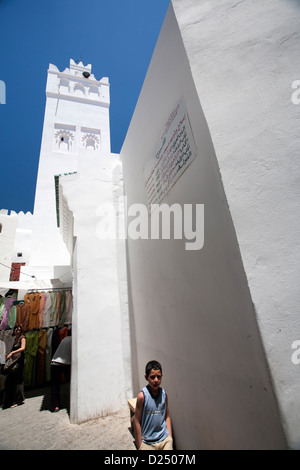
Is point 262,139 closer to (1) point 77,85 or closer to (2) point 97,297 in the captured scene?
(2) point 97,297

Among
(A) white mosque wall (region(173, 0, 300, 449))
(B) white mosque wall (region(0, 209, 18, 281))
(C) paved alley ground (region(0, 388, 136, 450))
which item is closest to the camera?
(A) white mosque wall (region(173, 0, 300, 449))

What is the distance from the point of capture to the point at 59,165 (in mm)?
11281

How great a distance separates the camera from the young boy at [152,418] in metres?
2.17

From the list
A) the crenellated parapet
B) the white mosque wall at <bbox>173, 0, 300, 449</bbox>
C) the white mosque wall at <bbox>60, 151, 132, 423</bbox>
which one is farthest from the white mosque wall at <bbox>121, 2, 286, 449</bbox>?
the crenellated parapet

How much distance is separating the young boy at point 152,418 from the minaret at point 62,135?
7.67m

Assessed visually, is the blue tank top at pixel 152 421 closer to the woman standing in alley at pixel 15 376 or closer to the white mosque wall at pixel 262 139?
the white mosque wall at pixel 262 139

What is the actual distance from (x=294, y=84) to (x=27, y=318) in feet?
22.2

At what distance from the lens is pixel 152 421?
2230mm

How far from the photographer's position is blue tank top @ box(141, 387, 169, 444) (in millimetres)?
2211

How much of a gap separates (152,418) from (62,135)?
13463 mm

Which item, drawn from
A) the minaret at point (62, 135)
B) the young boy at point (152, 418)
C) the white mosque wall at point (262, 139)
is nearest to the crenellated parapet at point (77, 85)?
the minaret at point (62, 135)

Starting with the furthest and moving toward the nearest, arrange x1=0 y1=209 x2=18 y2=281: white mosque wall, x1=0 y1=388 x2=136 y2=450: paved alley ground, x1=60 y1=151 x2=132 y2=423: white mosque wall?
x1=0 y1=209 x2=18 y2=281: white mosque wall < x1=60 y1=151 x2=132 y2=423: white mosque wall < x1=0 y1=388 x2=136 y2=450: paved alley ground

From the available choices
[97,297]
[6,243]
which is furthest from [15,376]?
[6,243]

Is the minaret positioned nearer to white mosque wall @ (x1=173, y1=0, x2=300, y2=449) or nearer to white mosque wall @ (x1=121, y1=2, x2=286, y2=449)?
white mosque wall @ (x1=121, y1=2, x2=286, y2=449)
